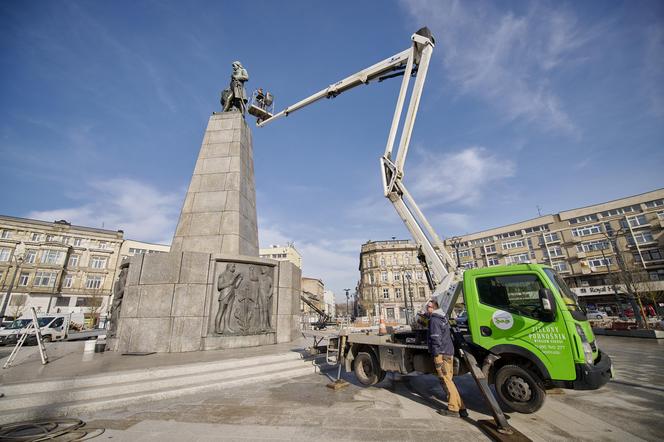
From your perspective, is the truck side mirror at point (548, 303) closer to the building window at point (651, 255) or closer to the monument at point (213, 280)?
the monument at point (213, 280)

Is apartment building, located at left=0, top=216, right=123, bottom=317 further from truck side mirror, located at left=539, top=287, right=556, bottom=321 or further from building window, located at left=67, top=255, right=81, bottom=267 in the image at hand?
truck side mirror, located at left=539, top=287, right=556, bottom=321

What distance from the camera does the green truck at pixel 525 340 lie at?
4641 mm

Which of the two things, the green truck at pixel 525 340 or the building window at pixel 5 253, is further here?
the building window at pixel 5 253

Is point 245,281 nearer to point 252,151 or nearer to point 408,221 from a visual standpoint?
point 408,221

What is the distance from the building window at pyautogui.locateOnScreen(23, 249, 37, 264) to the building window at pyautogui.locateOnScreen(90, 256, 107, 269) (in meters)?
6.75

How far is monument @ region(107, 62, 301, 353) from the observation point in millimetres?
8992

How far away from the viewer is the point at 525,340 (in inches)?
197

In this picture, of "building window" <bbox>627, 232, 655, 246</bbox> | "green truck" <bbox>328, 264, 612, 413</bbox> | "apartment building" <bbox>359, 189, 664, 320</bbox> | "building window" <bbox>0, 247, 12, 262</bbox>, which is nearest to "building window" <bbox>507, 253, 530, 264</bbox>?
"apartment building" <bbox>359, 189, 664, 320</bbox>

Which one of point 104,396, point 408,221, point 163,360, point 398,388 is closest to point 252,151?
point 408,221

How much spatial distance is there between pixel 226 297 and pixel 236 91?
10.7 metres

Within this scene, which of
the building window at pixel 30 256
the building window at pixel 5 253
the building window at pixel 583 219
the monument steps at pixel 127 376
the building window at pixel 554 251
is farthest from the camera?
the building window at pixel 554 251

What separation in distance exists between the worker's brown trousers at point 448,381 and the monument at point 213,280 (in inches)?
274

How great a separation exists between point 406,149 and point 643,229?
54966 millimetres

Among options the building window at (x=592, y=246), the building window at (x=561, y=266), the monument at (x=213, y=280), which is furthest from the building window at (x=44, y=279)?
the building window at (x=592, y=246)
